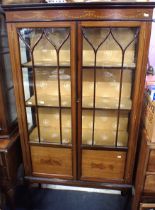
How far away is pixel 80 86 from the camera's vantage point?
1.34 m

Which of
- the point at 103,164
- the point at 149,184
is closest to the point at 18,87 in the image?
the point at 103,164

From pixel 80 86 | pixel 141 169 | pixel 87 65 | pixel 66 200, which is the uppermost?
pixel 87 65

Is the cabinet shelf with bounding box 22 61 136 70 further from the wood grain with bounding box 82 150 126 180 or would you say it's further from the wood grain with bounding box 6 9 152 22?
the wood grain with bounding box 82 150 126 180

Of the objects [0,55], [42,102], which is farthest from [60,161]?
[0,55]

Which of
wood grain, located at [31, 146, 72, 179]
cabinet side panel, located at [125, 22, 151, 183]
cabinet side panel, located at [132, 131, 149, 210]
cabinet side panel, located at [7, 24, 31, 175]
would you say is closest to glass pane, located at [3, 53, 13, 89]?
cabinet side panel, located at [7, 24, 31, 175]

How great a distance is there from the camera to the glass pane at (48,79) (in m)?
1.33

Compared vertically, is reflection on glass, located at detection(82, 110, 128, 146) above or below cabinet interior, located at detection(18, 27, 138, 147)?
below

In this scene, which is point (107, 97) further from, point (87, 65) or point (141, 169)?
point (141, 169)

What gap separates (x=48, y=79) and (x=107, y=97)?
0.48 m

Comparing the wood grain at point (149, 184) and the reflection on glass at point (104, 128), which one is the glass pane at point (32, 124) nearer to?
the reflection on glass at point (104, 128)

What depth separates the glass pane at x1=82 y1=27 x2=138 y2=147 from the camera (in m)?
1.30

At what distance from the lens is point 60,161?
1.58 m

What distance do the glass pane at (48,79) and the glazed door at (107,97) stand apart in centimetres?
12

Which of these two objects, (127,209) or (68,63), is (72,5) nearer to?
(68,63)
